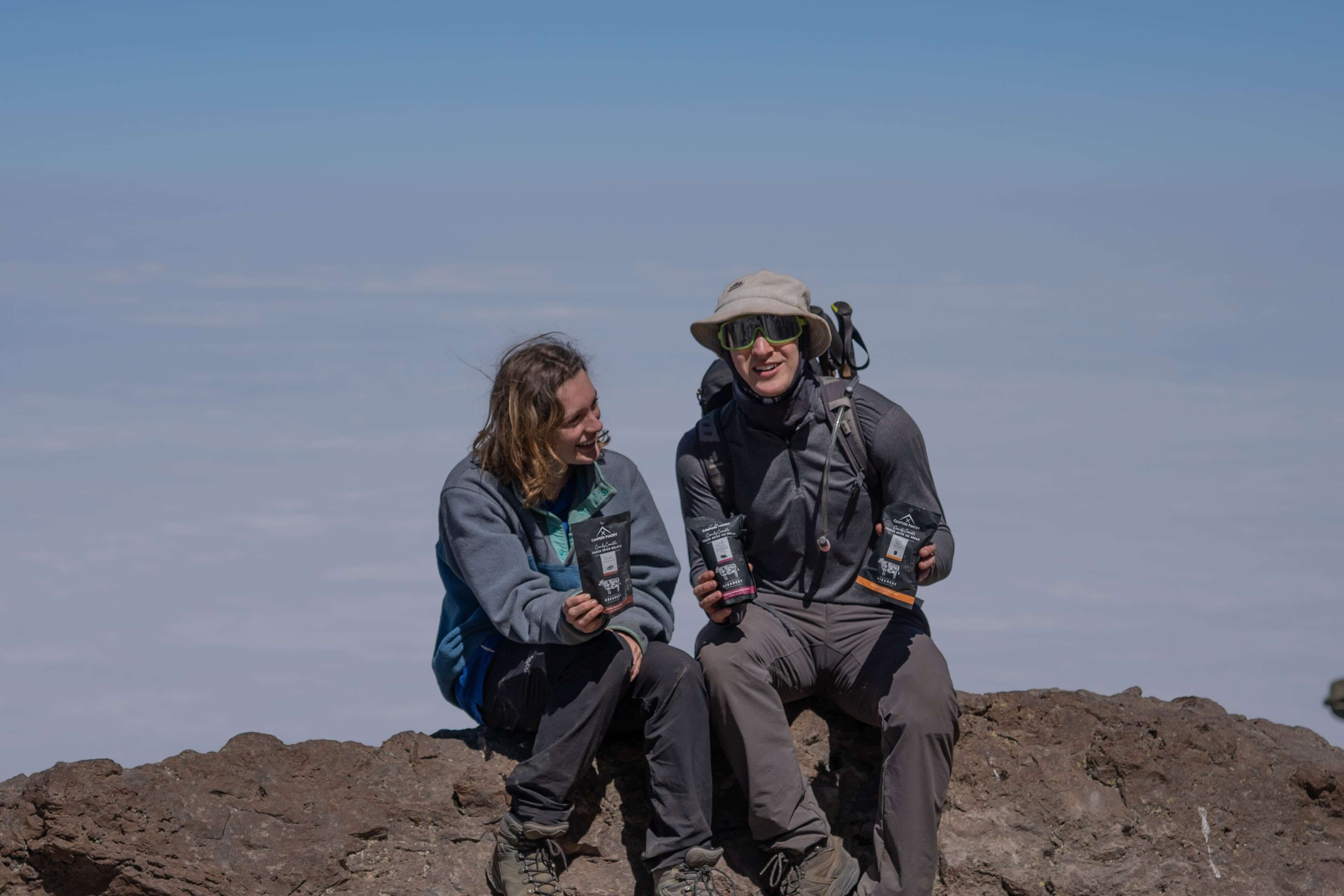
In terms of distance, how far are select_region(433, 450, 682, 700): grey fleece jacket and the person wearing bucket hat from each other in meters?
0.16

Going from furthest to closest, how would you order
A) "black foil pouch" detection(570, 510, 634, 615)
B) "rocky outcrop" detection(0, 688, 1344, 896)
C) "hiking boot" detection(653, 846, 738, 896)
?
"rocky outcrop" detection(0, 688, 1344, 896) < "hiking boot" detection(653, 846, 738, 896) < "black foil pouch" detection(570, 510, 634, 615)

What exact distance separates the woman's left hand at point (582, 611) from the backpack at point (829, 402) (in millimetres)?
814

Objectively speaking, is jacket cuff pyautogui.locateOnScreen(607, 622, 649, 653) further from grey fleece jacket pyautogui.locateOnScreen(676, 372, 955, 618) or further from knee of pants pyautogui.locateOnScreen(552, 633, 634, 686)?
grey fleece jacket pyautogui.locateOnScreen(676, 372, 955, 618)

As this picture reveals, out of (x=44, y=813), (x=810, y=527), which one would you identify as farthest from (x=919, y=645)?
(x=44, y=813)

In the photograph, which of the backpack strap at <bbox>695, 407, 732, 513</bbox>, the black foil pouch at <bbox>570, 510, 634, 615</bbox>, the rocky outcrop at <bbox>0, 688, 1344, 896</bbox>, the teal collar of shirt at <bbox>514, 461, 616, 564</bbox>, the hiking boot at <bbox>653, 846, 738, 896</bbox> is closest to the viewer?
the black foil pouch at <bbox>570, 510, 634, 615</bbox>

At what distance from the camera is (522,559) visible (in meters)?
5.25

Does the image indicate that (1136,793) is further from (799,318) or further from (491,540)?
(491,540)

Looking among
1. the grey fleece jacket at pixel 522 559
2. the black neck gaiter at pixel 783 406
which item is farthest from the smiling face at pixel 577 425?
the black neck gaiter at pixel 783 406

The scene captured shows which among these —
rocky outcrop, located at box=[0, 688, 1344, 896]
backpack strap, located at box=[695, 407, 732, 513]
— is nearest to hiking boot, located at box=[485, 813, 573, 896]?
rocky outcrop, located at box=[0, 688, 1344, 896]

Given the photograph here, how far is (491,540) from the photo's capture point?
525 cm

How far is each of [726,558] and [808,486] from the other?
0.45 metres

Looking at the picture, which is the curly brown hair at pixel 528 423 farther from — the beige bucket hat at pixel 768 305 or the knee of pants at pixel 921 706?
the knee of pants at pixel 921 706

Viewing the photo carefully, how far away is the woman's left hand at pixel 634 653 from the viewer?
518cm

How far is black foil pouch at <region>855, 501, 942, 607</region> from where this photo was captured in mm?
5191
